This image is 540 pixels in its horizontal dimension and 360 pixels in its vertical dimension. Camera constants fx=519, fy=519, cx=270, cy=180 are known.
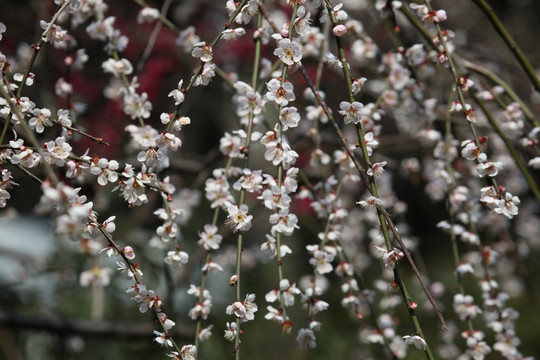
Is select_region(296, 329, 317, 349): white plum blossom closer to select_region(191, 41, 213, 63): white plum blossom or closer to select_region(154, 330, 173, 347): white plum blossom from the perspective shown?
select_region(154, 330, 173, 347): white plum blossom

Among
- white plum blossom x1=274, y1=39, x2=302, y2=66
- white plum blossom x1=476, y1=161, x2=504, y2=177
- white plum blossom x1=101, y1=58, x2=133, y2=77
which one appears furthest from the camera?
white plum blossom x1=101, y1=58, x2=133, y2=77

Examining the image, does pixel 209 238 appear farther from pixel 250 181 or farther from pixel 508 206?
pixel 508 206

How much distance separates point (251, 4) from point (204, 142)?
3.87 m

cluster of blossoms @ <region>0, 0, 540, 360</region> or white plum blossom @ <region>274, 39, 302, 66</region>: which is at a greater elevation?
white plum blossom @ <region>274, 39, 302, 66</region>

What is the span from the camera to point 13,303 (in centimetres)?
239

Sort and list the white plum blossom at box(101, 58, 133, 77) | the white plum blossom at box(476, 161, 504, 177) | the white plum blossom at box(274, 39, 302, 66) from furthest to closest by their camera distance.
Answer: the white plum blossom at box(101, 58, 133, 77) → the white plum blossom at box(476, 161, 504, 177) → the white plum blossom at box(274, 39, 302, 66)

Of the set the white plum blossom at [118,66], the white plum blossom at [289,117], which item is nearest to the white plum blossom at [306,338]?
the white plum blossom at [289,117]

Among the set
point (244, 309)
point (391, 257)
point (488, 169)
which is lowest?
point (244, 309)

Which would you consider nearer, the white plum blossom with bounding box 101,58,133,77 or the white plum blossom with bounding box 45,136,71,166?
the white plum blossom with bounding box 45,136,71,166

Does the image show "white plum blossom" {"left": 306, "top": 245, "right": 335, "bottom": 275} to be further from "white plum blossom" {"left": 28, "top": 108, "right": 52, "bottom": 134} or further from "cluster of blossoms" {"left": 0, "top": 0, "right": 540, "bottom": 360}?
"white plum blossom" {"left": 28, "top": 108, "right": 52, "bottom": 134}

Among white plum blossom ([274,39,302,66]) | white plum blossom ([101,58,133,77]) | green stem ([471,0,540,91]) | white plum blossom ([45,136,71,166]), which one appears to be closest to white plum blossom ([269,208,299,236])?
white plum blossom ([274,39,302,66])

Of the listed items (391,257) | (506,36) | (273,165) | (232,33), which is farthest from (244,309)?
→ (506,36)

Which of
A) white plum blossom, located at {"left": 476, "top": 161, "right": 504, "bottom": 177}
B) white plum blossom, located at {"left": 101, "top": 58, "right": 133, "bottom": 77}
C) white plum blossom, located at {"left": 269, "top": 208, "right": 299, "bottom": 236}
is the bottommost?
white plum blossom, located at {"left": 269, "top": 208, "right": 299, "bottom": 236}

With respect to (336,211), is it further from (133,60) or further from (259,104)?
(133,60)
